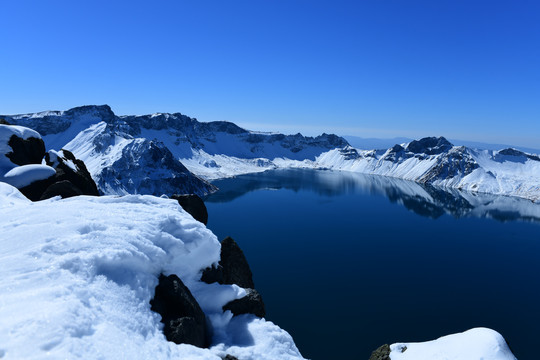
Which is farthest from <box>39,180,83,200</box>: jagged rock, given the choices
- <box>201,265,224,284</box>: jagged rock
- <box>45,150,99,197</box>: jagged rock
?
<box>201,265,224,284</box>: jagged rock

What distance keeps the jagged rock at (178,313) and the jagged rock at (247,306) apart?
8.39ft

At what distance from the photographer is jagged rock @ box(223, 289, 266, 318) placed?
2289cm

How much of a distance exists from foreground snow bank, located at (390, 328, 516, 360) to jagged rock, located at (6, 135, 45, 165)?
175 feet

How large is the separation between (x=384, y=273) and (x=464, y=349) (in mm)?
46781

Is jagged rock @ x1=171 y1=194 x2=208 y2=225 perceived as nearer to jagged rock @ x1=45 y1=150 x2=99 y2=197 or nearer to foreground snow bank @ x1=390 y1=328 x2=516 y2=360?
jagged rock @ x1=45 y1=150 x2=99 y2=197

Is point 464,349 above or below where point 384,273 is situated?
above

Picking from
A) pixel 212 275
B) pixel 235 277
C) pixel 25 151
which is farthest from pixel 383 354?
pixel 25 151

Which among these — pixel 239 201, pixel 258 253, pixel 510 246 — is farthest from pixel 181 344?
pixel 239 201

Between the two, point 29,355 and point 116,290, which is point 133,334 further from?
point 29,355

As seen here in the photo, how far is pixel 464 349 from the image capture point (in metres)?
29.2

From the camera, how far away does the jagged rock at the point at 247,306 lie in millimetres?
22891

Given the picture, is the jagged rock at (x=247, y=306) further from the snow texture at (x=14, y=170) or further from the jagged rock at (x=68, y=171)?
the snow texture at (x=14, y=170)

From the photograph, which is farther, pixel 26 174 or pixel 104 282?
pixel 26 174

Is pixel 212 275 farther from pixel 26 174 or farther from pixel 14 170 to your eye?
pixel 14 170
